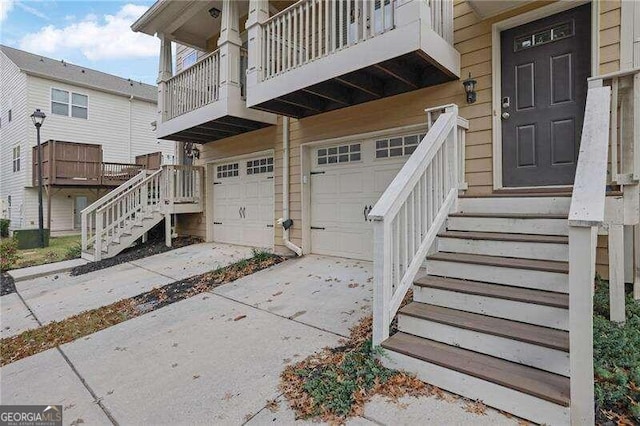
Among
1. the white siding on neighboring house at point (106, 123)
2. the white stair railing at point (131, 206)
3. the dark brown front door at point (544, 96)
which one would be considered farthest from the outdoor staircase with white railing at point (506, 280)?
the white siding on neighboring house at point (106, 123)

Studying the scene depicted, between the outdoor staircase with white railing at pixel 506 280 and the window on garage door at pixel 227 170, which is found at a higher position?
the window on garage door at pixel 227 170

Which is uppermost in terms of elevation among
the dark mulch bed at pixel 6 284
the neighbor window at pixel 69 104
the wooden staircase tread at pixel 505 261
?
the neighbor window at pixel 69 104

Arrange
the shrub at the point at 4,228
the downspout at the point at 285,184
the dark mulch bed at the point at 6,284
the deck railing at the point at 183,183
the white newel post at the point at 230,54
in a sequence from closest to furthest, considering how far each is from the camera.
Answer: the dark mulch bed at the point at 6,284 → the white newel post at the point at 230,54 → the downspout at the point at 285,184 → the deck railing at the point at 183,183 → the shrub at the point at 4,228

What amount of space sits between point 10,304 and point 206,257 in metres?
2.89

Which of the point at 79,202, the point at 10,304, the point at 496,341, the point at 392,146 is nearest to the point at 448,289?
the point at 496,341

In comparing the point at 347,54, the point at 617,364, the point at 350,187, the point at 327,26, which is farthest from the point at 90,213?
the point at 617,364

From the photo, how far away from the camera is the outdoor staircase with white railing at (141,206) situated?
723 cm

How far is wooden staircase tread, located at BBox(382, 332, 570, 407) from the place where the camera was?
1772 mm

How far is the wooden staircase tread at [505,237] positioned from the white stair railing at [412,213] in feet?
0.57

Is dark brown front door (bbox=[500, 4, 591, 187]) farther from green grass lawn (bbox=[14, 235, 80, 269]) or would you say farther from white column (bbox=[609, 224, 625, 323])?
green grass lawn (bbox=[14, 235, 80, 269])

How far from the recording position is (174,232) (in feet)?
27.2

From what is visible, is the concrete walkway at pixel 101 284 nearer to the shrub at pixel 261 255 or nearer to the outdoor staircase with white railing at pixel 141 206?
the shrub at pixel 261 255

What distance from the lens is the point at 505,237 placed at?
8.87 ft

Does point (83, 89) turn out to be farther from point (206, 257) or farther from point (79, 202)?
point (206, 257)
